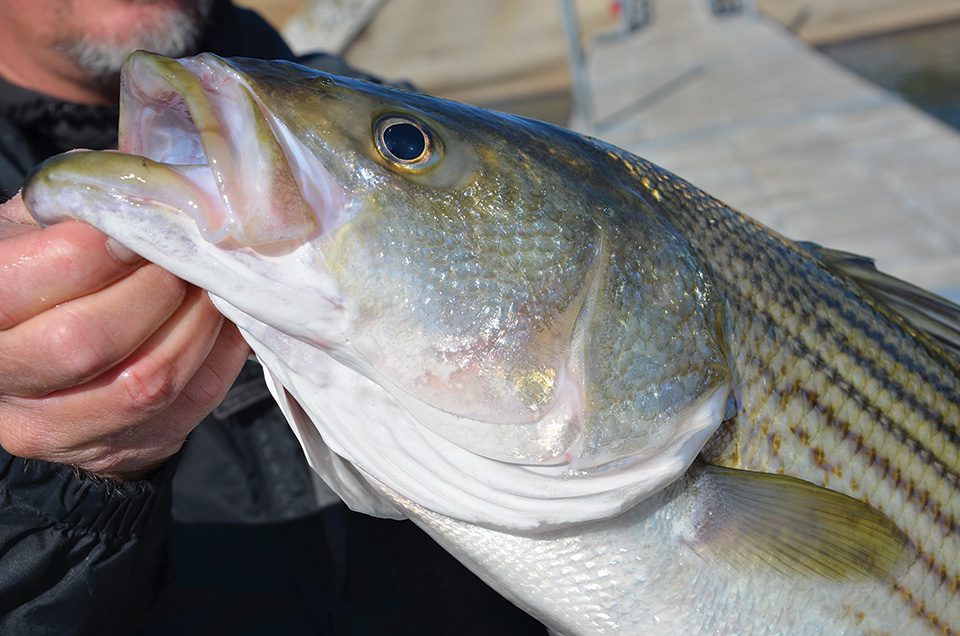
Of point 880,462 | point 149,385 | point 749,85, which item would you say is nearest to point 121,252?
point 149,385

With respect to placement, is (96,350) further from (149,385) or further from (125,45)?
(125,45)

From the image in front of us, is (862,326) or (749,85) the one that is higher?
(749,85)

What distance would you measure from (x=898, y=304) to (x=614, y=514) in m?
0.80

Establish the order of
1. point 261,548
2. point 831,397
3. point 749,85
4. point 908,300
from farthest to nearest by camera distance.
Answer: point 749,85 → point 261,548 → point 908,300 → point 831,397

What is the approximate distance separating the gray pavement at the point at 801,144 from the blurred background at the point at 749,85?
0.7 inches

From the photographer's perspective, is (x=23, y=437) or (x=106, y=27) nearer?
(x=23, y=437)

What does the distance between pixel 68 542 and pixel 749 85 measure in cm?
881

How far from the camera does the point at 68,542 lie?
1345 mm

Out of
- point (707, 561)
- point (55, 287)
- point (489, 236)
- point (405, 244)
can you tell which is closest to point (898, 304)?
point (707, 561)

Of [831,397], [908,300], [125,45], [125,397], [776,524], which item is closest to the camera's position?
[125,397]

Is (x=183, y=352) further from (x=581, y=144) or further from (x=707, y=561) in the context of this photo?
(x=707, y=561)

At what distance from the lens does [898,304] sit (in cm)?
169

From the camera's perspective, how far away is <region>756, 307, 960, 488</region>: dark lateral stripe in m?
1.43

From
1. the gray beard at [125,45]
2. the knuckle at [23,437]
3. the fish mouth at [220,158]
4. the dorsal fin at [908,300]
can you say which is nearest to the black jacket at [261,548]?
the gray beard at [125,45]
